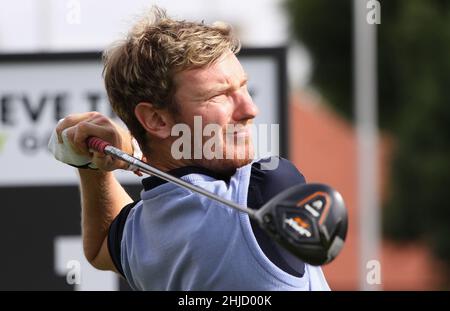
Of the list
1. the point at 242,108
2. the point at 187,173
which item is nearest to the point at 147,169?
the point at 187,173

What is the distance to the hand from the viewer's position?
9.86 feet

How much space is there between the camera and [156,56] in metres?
2.90

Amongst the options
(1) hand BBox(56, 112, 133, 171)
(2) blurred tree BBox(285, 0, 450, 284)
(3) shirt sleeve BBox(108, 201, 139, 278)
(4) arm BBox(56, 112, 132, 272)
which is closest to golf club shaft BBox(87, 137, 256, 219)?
(1) hand BBox(56, 112, 133, 171)

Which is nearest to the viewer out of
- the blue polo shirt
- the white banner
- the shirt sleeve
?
the blue polo shirt

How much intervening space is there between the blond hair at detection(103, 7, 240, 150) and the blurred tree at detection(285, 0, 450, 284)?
19.4 meters

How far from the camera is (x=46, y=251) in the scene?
579 cm

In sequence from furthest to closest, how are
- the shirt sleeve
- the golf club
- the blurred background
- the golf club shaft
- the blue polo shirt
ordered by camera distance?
the blurred background < the shirt sleeve < the blue polo shirt < the golf club shaft < the golf club

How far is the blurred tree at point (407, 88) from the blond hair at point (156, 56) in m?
19.4

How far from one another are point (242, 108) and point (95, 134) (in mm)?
350

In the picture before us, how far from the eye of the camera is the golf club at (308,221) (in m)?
2.58

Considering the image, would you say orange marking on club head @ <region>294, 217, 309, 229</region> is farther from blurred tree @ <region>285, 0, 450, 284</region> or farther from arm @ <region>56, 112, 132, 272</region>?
blurred tree @ <region>285, 0, 450, 284</region>
